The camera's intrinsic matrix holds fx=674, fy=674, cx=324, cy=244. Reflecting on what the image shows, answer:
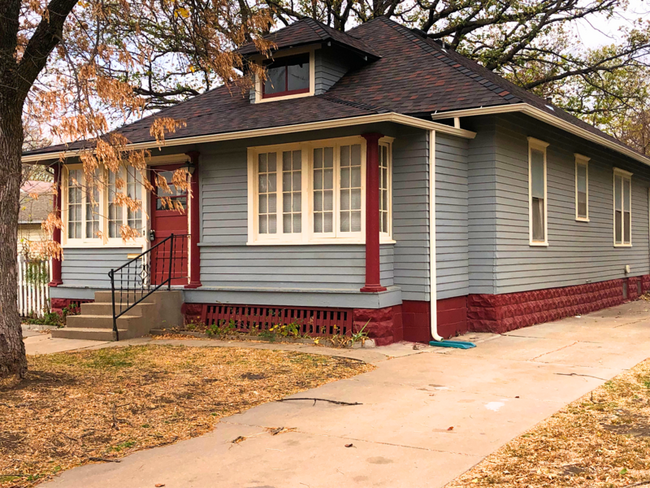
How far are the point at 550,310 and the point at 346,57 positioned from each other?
6360 mm

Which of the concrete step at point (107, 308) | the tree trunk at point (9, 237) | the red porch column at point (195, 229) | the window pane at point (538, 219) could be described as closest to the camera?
the tree trunk at point (9, 237)

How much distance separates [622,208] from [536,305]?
6.48 meters

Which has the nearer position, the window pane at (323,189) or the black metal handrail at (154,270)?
the window pane at (323,189)

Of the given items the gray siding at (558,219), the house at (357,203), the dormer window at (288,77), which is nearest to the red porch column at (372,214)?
the house at (357,203)

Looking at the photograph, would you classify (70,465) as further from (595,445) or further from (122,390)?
(595,445)

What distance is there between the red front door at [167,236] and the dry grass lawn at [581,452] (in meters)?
7.94

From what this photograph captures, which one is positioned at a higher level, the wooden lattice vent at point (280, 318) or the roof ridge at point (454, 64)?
the roof ridge at point (454, 64)

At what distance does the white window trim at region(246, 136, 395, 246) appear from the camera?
10.4 m

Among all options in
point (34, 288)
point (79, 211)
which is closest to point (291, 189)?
point (79, 211)

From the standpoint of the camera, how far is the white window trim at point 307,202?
10.4m

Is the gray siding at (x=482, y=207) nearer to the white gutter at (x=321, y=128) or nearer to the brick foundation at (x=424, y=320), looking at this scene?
the white gutter at (x=321, y=128)

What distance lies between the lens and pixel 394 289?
1049 cm

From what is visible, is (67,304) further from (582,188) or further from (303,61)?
(582,188)

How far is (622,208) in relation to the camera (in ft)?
57.3
